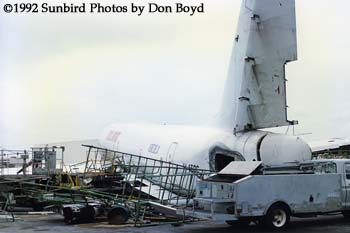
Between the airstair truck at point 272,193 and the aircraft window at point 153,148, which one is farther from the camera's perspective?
the aircraft window at point 153,148

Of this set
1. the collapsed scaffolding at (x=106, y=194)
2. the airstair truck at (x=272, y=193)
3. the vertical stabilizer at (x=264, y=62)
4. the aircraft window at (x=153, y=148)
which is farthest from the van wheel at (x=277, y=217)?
the aircraft window at (x=153, y=148)

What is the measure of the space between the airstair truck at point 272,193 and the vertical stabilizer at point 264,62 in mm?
4063

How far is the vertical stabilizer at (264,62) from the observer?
19.5m

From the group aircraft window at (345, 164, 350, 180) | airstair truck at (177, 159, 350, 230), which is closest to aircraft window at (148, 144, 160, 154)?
airstair truck at (177, 159, 350, 230)

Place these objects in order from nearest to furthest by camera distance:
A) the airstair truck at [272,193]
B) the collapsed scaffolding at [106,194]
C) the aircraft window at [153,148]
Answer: the airstair truck at [272,193] < the collapsed scaffolding at [106,194] < the aircraft window at [153,148]

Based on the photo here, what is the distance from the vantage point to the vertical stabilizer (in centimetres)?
1945

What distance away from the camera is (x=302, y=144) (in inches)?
777

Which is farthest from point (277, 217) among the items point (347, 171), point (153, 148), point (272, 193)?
point (153, 148)

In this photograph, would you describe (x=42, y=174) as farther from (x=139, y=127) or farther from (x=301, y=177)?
(x=301, y=177)

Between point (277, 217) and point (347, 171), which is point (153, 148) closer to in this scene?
→ point (347, 171)

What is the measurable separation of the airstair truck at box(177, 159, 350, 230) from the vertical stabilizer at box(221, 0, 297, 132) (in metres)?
4.06

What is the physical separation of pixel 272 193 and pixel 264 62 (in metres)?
6.60

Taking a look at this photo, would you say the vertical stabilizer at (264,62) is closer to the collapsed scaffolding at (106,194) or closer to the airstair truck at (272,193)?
the collapsed scaffolding at (106,194)

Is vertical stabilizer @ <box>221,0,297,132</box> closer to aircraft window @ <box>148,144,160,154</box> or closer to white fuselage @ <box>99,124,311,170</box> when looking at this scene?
white fuselage @ <box>99,124,311,170</box>
